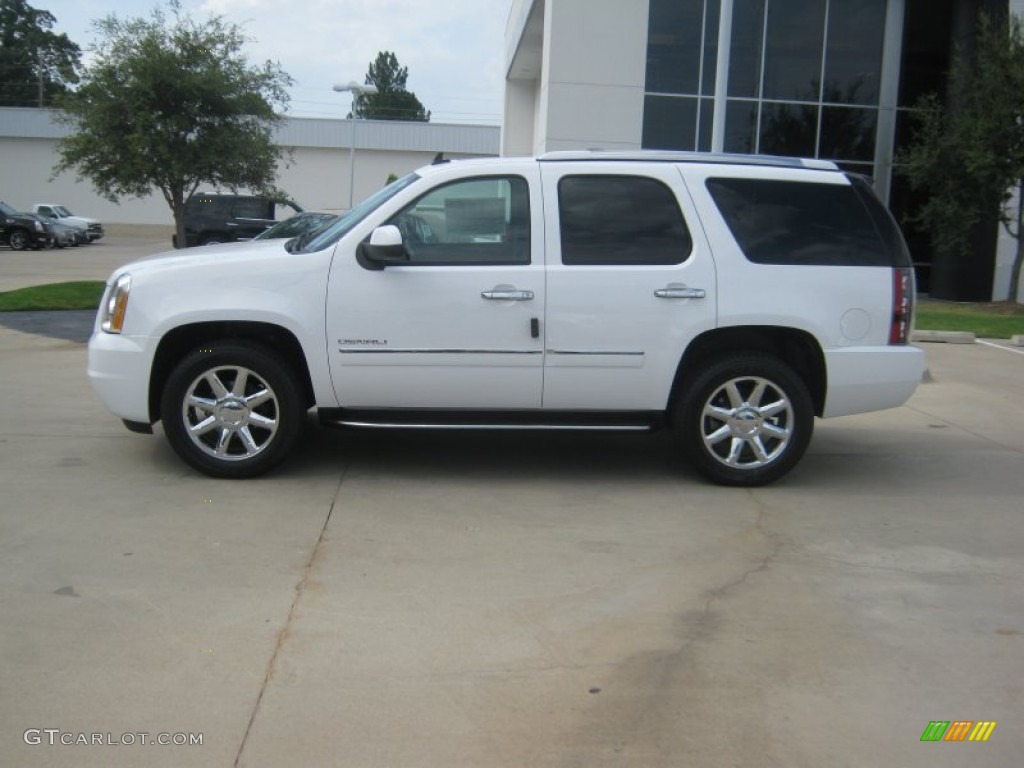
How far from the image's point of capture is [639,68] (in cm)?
2144

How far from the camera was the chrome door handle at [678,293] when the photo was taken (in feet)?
20.6

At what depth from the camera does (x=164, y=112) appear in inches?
632

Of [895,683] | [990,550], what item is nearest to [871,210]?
[990,550]

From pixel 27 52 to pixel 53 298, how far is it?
269 ft

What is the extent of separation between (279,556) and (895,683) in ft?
9.54

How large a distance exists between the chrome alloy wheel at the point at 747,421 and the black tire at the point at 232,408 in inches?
102

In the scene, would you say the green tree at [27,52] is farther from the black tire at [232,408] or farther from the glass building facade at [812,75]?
the black tire at [232,408]

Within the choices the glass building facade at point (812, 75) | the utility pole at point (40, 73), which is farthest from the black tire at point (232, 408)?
the utility pole at point (40, 73)

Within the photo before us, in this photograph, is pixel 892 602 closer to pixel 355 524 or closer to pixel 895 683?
pixel 895 683

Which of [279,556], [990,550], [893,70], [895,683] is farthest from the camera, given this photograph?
[893,70]

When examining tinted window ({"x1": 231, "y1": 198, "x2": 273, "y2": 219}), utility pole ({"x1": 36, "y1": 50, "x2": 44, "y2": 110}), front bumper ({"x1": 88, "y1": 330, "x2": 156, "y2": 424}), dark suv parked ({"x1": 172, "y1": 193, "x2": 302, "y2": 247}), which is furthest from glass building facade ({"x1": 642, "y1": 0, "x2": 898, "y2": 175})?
utility pole ({"x1": 36, "y1": 50, "x2": 44, "y2": 110})

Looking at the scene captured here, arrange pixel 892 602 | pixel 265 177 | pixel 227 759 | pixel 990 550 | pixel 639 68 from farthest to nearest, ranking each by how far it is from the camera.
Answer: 1. pixel 639 68
2. pixel 265 177
3. pixel 990 550
4. pixel 892 602
5. pixel 227 759

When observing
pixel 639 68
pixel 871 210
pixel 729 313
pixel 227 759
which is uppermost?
pixel 639 68

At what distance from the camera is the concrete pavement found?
11.6 feet
